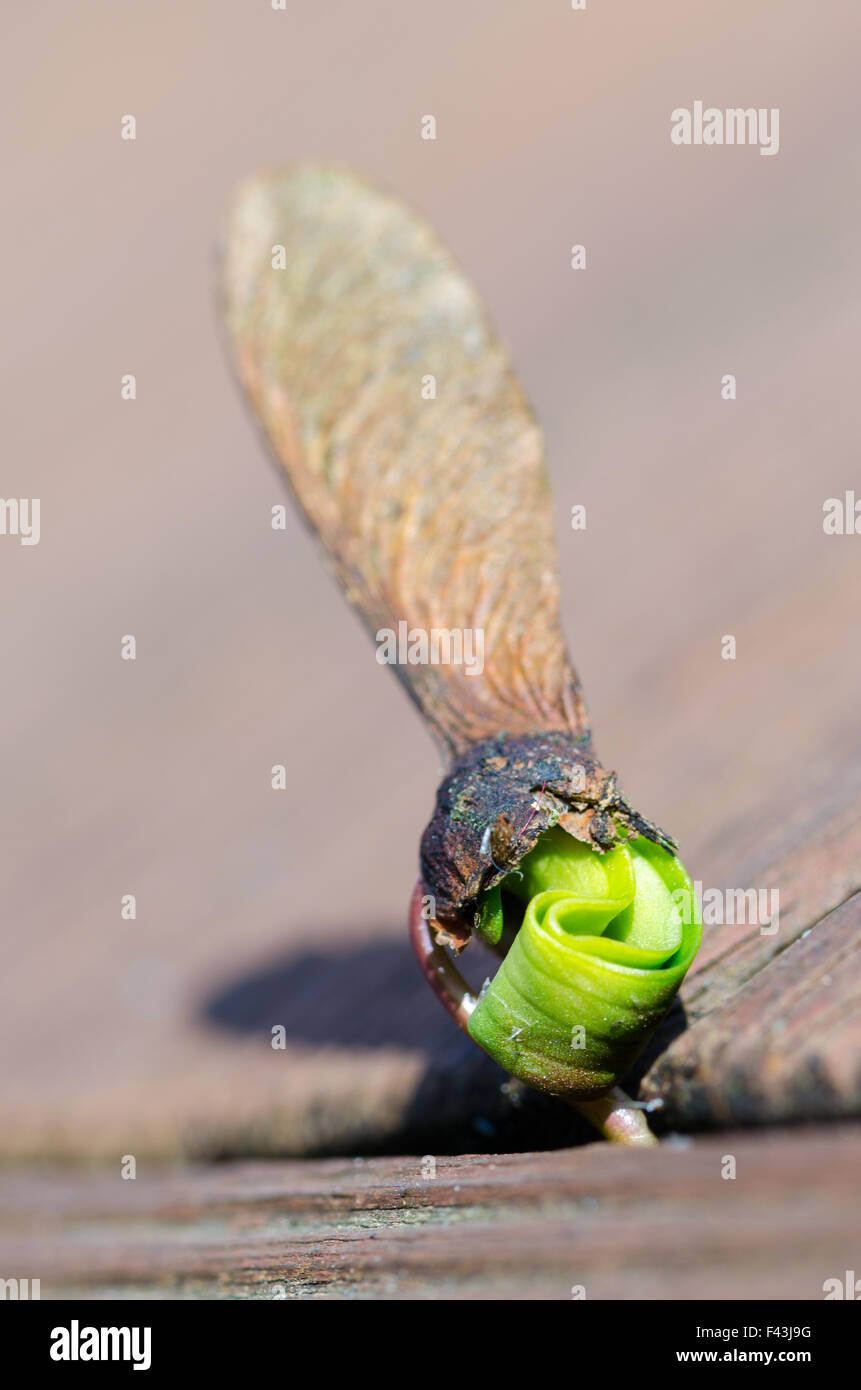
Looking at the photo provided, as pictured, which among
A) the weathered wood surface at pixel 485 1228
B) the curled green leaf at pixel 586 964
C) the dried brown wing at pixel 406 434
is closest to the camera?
the weathered wood surface at pixel 485 1228

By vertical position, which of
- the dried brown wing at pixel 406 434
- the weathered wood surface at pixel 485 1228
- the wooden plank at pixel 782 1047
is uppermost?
the dried brown wing at pixel 406 434

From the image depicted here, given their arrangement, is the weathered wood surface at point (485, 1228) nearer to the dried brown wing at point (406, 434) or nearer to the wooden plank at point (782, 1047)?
the wooden plank at point (782, 1047)

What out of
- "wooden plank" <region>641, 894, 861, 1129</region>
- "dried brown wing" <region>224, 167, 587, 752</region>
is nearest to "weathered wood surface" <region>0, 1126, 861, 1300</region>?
"wooden plank" <region>641, 894, 861, 1129</region>

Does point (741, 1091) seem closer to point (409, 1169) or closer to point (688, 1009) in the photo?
point (688, 1009)

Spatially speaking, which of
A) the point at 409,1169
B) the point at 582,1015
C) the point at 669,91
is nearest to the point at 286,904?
the point at 409,1169

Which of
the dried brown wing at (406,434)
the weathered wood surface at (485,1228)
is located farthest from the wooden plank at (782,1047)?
the dried brown wing at (406,434)

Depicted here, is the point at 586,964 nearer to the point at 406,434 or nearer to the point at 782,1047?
the point at 782,1047
